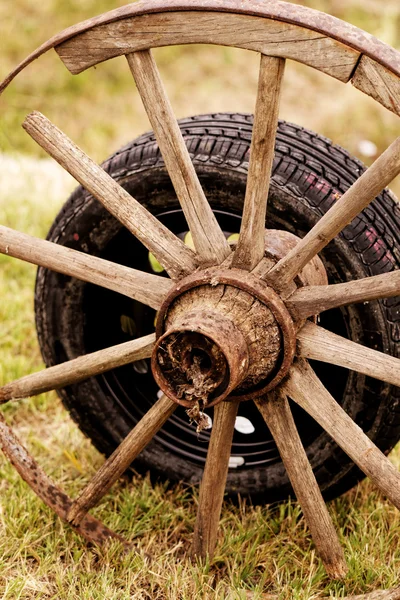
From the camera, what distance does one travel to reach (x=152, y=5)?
5.52ft

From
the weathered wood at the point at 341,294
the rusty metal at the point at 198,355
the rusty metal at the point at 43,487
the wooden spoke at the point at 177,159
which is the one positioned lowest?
the rusty metal at the point at 43,487

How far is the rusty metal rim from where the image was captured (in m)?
1.74

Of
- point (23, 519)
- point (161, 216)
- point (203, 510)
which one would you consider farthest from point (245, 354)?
point (23, 519)

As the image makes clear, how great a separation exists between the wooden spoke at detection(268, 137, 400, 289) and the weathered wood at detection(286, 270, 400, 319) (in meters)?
0.05

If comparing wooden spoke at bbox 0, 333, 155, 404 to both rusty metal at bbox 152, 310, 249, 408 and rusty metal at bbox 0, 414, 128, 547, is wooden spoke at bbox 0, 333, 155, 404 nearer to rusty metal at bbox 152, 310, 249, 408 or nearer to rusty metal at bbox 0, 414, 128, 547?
rusty metal at bbox 0, 414, 128, 547

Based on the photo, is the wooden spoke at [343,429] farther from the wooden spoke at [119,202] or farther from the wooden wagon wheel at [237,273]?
the wooden spoke at [119,202]

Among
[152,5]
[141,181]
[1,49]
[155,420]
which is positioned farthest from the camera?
[1,49]

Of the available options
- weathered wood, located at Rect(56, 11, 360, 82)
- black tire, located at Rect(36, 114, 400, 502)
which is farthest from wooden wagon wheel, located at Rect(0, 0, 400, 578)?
black tire, located at Rect(36, 114, 400, 502)

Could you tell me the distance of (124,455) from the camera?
6.54 ft

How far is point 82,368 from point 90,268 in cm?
28

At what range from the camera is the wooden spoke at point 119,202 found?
1.87 meters

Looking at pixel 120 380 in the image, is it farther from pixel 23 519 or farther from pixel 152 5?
pixel 152 5

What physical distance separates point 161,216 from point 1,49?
5496 mm

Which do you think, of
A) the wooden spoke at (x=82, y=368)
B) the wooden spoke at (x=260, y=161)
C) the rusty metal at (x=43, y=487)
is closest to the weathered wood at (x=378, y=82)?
the wooden spoke at (x=260, y=161)
